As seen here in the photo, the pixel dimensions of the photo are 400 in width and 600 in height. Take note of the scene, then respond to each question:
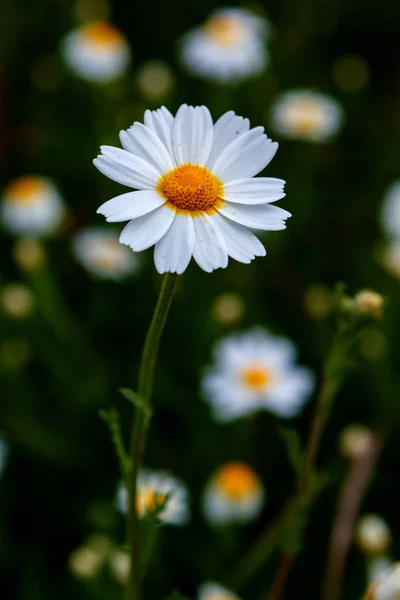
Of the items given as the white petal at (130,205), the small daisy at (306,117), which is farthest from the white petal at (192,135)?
the small daisy at (306,117)

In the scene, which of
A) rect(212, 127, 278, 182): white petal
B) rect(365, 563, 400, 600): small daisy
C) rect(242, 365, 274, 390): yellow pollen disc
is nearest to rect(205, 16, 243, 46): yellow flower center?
rect(242, 365, 274, 390): yellow pollen disc

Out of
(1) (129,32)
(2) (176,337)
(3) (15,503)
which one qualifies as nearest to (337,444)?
(2) (176,337)

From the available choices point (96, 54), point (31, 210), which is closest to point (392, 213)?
point (31, 210)

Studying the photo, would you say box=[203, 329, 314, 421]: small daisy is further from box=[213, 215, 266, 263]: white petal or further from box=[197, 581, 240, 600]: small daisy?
box=[213, 215, 266, 263]: white petal

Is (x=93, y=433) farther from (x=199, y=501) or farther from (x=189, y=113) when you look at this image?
(x=189, y=113)

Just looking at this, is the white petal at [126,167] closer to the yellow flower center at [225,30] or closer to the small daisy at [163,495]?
the small daisy at [163,495]

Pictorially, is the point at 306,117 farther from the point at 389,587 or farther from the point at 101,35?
the point at 389,587
